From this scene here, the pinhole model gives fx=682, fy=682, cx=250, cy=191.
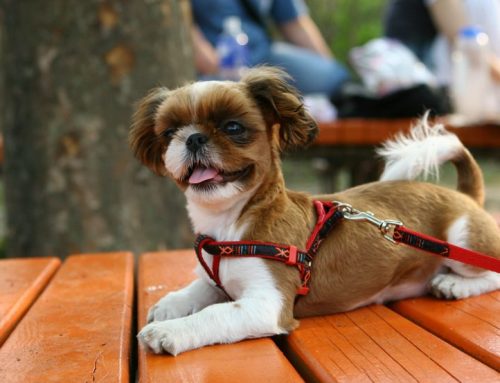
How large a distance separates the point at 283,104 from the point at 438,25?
4.26 metres

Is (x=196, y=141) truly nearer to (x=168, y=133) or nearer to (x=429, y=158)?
(x=168, y=133)

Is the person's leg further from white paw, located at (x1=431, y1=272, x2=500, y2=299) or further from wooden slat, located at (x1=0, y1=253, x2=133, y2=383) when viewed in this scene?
white paw, located at (x1=431, y1=272, x2=500, y2=299)

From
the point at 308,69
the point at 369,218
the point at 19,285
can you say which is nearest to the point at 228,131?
the point at 369,218

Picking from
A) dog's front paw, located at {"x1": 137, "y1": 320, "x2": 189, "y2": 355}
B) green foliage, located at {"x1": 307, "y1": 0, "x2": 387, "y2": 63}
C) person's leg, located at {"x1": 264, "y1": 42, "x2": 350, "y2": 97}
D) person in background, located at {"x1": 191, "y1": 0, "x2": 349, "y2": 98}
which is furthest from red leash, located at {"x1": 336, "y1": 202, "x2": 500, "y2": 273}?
green foliage, located at {"x1": 307, "y1": 0, "x2": 387, "y2": 63}

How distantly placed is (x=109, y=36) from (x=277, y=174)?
188 cm

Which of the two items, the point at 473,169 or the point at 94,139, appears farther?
the point at 94,139

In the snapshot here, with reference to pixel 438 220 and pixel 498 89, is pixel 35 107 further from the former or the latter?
pixel 498 89

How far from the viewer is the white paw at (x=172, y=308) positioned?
82.9 inches

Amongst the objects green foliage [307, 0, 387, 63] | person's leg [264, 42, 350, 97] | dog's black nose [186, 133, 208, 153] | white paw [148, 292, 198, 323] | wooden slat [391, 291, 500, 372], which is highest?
green foliage [307, 0, 387, 63]

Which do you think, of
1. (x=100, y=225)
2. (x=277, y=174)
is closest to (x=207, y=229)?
(x=277, y=174)

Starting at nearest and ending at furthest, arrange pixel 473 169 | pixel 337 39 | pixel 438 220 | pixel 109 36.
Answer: pixel 438 220, pixel 473 169, pixel 109 36, pixel 337 39

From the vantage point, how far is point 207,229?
85.5 inches

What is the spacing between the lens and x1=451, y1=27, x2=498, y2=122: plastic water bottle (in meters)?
5.16

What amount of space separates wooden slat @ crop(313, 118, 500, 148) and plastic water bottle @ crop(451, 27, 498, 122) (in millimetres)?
142
